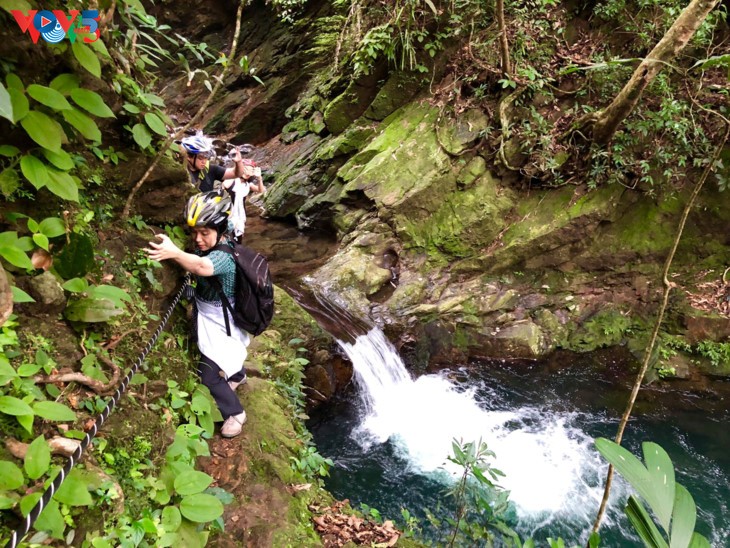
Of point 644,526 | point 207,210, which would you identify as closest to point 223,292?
point 207,210

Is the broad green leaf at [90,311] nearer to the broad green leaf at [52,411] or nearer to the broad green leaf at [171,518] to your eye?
the broad green leaf at [52,411]

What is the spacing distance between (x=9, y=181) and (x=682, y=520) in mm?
3153

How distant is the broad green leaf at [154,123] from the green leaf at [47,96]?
685 millimetres

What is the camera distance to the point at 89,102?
6.88 feet

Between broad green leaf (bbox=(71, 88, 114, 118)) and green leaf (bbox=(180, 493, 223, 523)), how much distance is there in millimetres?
1950

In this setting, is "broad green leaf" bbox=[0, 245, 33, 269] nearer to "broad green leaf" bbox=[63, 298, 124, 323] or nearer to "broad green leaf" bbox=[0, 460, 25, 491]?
"broad green leaf" bbox=[63, 298, 124, 323]

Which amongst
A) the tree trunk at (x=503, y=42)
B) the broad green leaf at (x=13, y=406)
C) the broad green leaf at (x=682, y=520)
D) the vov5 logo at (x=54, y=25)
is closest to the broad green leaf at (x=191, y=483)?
the broad green leaf at (x=13, y=406)

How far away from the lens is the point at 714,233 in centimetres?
775

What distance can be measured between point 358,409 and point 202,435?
3.76 meters

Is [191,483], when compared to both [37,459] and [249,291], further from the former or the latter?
[249,291]

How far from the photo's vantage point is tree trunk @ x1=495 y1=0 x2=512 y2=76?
7359 mm

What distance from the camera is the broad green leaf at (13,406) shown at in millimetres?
1593

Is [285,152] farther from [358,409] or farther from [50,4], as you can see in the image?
[50,4]

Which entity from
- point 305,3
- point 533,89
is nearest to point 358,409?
point 533,89
